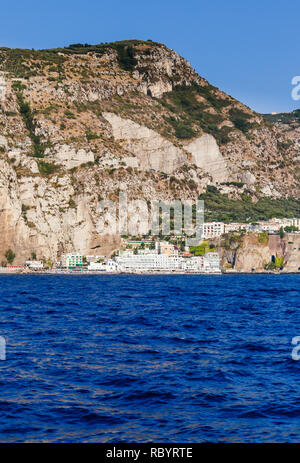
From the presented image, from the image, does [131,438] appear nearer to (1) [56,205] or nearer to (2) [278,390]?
(2) [278,390]

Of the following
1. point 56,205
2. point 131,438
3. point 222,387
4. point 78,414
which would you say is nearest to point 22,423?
point 78,414

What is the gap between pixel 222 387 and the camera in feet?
87.8

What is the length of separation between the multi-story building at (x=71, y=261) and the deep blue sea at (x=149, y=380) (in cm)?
12647

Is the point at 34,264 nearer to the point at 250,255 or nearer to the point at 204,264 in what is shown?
the point at 204,264

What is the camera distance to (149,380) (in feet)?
91.4

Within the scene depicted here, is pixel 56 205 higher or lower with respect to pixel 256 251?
higher

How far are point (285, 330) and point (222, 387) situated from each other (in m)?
18.3

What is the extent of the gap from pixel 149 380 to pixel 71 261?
151 metres

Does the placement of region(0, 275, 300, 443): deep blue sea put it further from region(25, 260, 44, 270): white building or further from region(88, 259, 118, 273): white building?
region(88, 259, 118, 273): white building

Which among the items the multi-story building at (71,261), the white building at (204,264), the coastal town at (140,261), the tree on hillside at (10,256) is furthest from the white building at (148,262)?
the tree on hillside at (10,256)

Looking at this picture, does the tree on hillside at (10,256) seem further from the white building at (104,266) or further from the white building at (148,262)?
the white building at (148,262)

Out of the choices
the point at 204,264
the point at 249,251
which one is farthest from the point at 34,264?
the point at 249,251

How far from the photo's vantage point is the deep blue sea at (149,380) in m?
21.1
